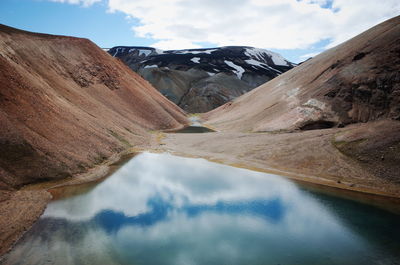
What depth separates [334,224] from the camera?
1590 cm

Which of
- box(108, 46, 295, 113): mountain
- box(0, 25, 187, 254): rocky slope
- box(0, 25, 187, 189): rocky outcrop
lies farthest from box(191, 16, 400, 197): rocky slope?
box(108, 46, 295, 113): mountain

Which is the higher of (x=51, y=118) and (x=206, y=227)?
(x=51, y=118)

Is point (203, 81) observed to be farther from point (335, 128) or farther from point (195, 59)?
point (335, 128)

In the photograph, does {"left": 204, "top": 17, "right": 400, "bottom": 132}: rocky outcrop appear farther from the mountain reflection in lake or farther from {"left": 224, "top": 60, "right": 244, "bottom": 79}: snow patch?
{"left": 224, "top": 60, "right": 244, "bottom": 79}: snow patch

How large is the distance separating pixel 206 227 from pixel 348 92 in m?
29.7

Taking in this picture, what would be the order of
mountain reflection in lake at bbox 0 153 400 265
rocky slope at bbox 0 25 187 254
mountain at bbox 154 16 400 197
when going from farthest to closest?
mountain at bbox 154 16 400 197 → rocky slope at bbox 0 25 187 254 → mountain reflection in lake at bbox 0 153 400 265

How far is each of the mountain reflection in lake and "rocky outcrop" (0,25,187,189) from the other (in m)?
3.89

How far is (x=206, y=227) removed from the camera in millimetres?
14820

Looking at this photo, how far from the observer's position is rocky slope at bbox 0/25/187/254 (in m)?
17.3

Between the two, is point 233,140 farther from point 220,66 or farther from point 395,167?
point 220,66

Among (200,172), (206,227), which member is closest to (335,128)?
(200,172)

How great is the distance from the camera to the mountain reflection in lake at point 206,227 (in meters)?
12.1

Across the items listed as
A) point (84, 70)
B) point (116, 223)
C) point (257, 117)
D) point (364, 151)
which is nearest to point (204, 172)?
point (116, 223)

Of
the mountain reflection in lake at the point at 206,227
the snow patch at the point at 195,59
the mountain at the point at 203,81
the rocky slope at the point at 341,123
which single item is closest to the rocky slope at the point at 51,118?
the mountain reflection in lake at the point at 206,227
